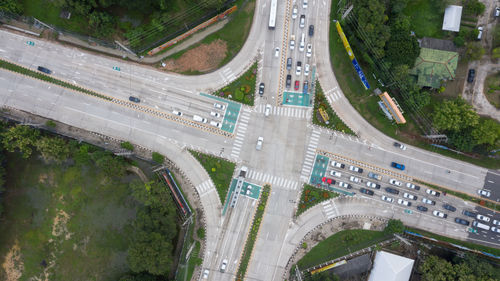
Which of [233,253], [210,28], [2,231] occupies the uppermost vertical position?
[210,28]

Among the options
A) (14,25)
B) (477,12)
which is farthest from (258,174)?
(14,25)

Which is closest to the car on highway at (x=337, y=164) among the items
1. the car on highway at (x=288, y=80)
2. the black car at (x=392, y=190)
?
the black car at (x=392, y=190)

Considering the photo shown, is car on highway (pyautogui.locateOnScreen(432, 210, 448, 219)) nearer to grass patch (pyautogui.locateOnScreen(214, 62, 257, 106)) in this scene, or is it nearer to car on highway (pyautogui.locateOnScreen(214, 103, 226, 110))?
grass patch (pyautogui.locateOnScreen(214, 62, 257, 106))

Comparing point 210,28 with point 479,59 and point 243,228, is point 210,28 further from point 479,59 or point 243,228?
point 479,59

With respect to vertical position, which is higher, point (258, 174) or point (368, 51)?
point (368, 51)

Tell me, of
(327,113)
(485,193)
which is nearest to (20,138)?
(327,113)

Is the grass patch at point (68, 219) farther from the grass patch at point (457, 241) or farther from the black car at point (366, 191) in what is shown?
the grass patch at point (457, 241)

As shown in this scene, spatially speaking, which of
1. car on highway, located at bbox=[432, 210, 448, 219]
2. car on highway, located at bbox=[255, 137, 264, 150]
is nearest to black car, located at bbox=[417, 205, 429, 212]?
car on highway, located at bbox=[432, 210, 448, 219]
